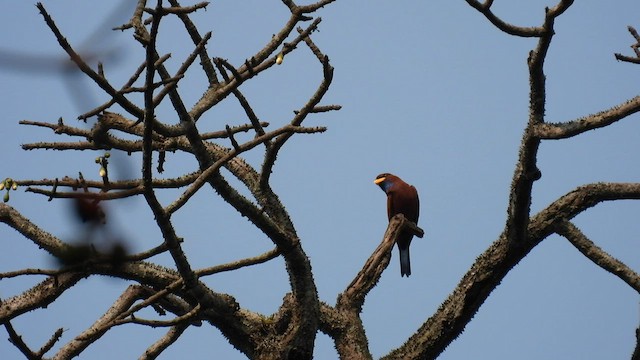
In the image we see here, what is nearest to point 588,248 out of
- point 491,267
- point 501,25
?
point 491,267

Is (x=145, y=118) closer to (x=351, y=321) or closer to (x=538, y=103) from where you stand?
(x=538, y=103)

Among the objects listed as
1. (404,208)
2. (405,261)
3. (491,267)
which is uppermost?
(404,208)

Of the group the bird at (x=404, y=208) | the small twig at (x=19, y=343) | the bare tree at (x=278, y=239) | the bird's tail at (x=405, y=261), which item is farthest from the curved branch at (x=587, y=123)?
the bird's tail at (x=405, y=261)

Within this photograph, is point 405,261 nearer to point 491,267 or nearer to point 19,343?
point 491,267

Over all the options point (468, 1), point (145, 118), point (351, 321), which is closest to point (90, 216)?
point (145, 118)

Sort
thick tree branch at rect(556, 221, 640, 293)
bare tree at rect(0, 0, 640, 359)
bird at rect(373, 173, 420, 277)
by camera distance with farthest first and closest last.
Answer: bird at rect(373, 173, 420, 277), thick tree branch at rect(556, 221, 640, 293), bare tree at rect(0, 0, 640, 359)

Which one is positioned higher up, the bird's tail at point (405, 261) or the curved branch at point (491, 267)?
the bird's tail at point (405, 261)

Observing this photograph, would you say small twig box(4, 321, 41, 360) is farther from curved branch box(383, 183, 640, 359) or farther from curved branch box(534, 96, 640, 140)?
curved branch box(534, 96, 640, 140)

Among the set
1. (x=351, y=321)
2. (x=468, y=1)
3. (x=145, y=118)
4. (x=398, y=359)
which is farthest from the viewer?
(x=351, y=321)

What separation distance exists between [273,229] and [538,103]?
4.89ft

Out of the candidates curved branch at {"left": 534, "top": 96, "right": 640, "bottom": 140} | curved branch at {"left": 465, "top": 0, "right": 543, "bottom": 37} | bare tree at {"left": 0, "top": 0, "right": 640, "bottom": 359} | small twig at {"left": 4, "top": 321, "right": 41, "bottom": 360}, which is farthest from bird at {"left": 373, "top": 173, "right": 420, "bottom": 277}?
small twig at {"left": 4, "top": 321, "right": 41, "bottom": 360}

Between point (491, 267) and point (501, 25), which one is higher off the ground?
point (501, 25)

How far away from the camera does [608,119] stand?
3951mm

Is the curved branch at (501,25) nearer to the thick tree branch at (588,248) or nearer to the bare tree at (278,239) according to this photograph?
the bare tree at (278,239)
